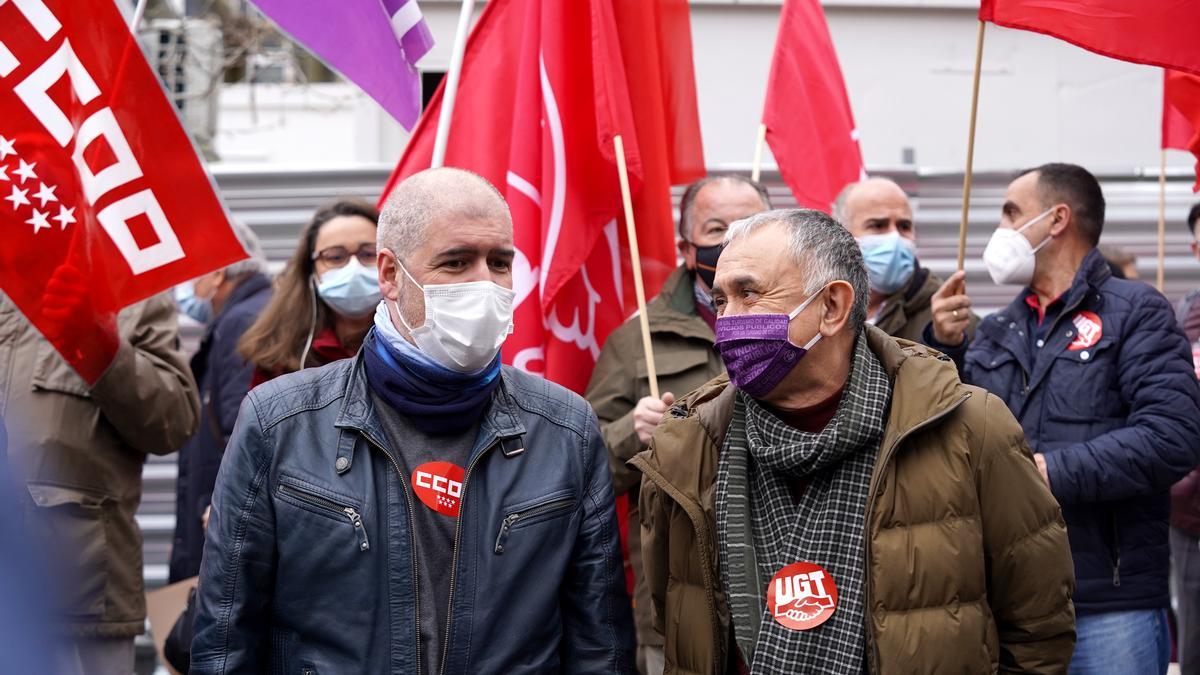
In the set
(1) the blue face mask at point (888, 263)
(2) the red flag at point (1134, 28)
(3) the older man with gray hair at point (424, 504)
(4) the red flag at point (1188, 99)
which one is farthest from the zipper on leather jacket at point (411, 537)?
(4) the red flag at point (1188, 99)

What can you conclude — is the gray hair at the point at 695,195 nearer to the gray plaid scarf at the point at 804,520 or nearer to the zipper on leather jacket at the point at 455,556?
the gray plaid scarf at the point at 804,520

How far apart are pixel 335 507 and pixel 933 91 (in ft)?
25.1

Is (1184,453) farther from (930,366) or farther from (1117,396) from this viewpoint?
(930,366)

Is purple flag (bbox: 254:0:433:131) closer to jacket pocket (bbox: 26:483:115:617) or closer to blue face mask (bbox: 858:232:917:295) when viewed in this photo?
jacket pocket (bbox: 26:483:115:617)

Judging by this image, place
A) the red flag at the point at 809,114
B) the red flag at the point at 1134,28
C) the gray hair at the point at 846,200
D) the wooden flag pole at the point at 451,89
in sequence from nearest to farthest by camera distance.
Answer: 1. the red flag at the point at 1134,28
2. the wooden flag pole at the point at 451,89
3. the gray hair at the point at 846,200
4. the red flag at the point at 809,114

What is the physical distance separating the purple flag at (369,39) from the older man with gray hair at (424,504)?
154 cm

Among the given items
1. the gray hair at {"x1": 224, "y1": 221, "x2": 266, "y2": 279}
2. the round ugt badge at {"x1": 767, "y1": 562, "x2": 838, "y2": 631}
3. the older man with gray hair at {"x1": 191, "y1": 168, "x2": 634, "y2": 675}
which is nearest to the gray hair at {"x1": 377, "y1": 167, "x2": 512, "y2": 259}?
the older man with gray hair at {"x1": 191, "y1": 168, "x2": 634, "y2": 675}

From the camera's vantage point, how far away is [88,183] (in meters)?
4.40

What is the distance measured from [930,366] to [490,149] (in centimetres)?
236

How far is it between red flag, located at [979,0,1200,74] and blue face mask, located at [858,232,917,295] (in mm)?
1161

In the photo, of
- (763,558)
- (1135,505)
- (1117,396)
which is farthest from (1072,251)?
(763,558)

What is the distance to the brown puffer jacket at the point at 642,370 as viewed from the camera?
4801 millimetres

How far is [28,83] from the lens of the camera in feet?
14.0

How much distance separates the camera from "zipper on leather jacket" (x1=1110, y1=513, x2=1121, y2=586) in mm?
4273
